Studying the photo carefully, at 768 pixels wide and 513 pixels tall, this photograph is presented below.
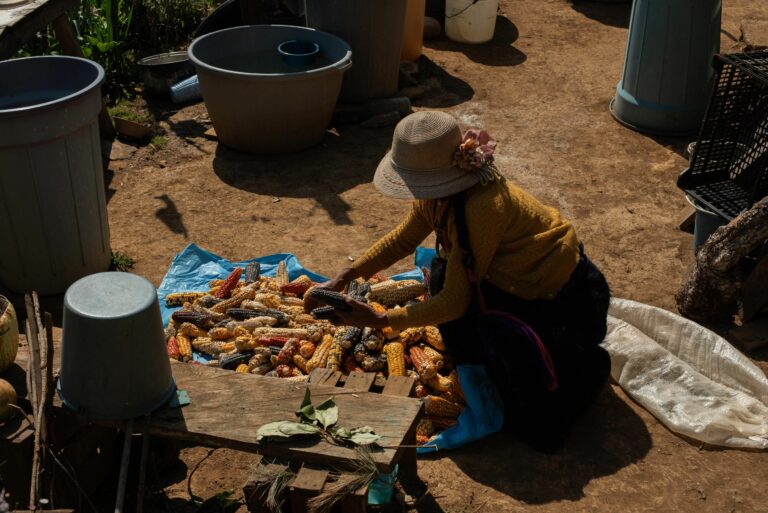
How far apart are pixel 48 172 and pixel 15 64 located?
2.81 ft

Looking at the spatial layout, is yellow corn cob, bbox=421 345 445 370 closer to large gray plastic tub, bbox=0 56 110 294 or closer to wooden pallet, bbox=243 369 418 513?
wooden pallet, bbox=243 369 418 513

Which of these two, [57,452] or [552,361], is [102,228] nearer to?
[57,452]

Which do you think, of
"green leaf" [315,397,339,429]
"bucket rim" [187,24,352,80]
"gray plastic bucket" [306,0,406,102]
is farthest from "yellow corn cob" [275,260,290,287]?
"gray plastic bucket" [306,0,406,102]

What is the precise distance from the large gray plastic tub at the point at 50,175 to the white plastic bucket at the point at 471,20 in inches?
216

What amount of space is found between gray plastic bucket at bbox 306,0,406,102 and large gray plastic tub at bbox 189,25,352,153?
24 centimetres

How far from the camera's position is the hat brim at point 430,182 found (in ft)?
13.8

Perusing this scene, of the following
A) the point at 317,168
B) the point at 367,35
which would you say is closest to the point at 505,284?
the point at 317,168

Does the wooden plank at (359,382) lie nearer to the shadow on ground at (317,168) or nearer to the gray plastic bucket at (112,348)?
the gray plastic bucket at (112,348)

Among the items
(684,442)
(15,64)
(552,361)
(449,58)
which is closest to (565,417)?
(552,361)

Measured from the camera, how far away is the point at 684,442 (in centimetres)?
470

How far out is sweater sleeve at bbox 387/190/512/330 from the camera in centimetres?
424

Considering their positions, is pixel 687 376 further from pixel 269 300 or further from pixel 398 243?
pixel 269 300

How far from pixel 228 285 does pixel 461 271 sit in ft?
6.46

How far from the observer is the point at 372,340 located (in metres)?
5.08
